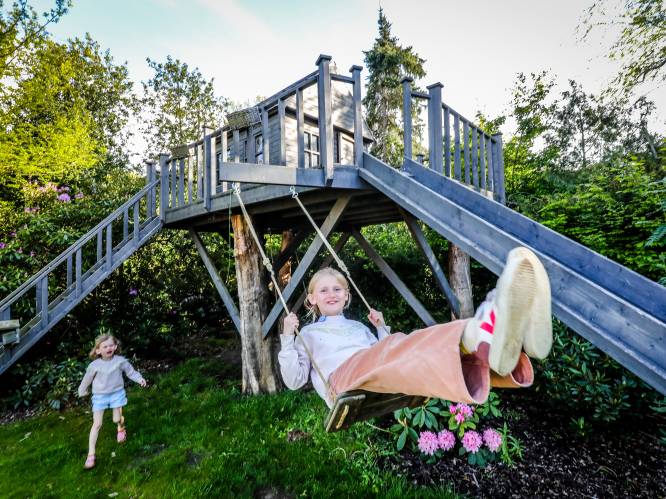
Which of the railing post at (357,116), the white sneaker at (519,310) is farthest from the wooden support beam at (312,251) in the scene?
the white sneaker at (519,310)

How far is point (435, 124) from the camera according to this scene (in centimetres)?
361

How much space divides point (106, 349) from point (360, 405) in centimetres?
297

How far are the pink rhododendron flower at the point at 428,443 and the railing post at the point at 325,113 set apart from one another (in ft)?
8.10

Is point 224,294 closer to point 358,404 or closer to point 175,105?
point 358,404

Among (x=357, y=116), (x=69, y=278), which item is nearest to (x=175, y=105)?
(x=69, y=278)

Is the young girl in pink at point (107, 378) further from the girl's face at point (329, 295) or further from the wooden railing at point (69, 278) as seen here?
the girl's face at point (329, 295)

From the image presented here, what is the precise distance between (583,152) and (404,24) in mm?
8994

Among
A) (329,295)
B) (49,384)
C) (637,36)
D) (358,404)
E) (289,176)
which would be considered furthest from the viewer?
(637,36)

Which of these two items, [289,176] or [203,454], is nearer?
[289,176]

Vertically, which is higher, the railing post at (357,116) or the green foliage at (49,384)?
the railing post at (357,116)

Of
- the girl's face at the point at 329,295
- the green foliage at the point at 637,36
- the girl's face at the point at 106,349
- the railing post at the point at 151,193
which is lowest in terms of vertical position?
the girl's face at the point at 106,349

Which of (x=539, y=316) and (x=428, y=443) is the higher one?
(x=539, y=316)

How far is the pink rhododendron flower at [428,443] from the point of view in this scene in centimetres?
315

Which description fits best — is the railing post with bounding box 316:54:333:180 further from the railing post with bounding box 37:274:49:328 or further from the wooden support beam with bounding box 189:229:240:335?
the railing post with bounding box 37:274:49:328
